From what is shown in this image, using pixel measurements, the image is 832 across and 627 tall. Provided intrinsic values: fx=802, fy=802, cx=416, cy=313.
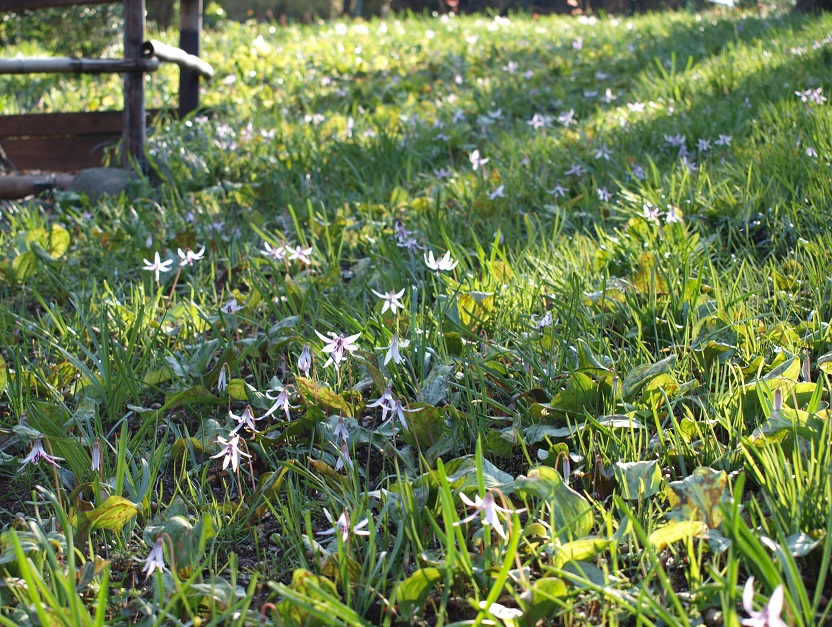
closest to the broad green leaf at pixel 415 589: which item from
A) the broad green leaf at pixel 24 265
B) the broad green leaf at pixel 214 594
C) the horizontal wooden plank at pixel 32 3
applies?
the broad green leaf at pixel 214 594

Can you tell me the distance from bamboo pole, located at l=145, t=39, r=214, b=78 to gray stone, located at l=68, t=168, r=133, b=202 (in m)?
0.75

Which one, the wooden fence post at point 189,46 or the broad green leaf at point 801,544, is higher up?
the wooden fence post at point 189,46

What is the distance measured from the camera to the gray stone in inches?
158

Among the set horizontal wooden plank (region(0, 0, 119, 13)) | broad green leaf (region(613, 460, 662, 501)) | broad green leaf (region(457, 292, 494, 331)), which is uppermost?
horizontal wooden plank (region(0, 0, 119, 13))

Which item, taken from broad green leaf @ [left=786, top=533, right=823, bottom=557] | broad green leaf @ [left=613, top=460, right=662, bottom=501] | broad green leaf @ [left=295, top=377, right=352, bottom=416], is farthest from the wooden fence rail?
broad green leaf @ [left=786, top=533, right=823, bottom=557]

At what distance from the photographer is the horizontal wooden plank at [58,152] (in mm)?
4973

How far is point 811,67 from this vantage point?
4773mm

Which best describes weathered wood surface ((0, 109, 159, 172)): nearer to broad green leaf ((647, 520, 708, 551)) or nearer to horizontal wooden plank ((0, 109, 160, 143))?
horizontal wooden plank ((0, 109, 160, 143))

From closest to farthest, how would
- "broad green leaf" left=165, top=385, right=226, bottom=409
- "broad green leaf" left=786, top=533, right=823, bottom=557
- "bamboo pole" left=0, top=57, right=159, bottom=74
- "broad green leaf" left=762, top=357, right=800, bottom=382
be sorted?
1. "broad green leaf" left=786, top=533, right=823, bottom=557
2. "broad green leaf" left=762, top=357, right=800, bottom=382
3. "broad green leaf" left=165, top=385, right=226, bottom=409
4. "bamboo pole" left=0, top=57, right=159, bottom=74

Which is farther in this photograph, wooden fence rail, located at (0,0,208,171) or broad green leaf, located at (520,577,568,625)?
wooden fence rail, located at (0,0,208,171)

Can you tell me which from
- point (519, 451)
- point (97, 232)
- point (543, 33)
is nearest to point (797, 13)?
point (543, 33)

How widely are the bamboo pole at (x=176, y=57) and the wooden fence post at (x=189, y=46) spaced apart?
0.10m

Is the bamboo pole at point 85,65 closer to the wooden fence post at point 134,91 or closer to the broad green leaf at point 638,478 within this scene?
the wooden fence post at point 134,91

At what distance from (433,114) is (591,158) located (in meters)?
1.82
